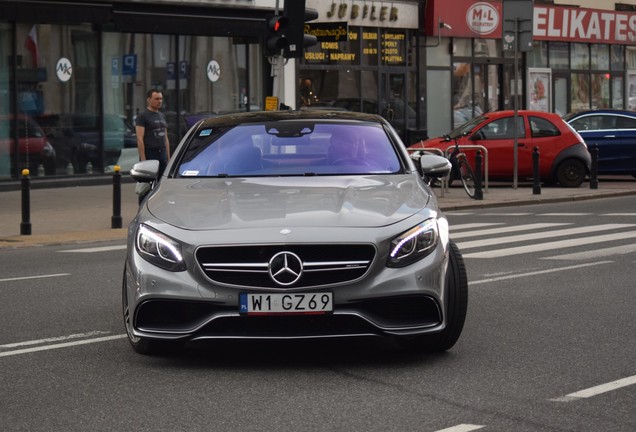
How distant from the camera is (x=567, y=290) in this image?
11.4 metres

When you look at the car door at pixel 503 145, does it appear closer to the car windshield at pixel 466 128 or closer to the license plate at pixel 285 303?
the car windshield at pixel 466 128

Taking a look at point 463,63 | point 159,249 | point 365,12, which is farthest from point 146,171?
point 463,63

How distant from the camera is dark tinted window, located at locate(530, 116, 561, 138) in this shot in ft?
87.3

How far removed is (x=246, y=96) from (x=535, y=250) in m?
17.5

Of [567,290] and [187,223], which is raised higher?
[187,223]

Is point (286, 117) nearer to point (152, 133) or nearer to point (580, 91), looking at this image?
point (152, 133)

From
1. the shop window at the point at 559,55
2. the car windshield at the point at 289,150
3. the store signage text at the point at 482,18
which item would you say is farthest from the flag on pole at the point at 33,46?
the shop window at the point at 559,55

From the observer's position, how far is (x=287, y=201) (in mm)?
8141

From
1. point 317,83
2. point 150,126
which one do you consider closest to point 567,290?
point 150,126

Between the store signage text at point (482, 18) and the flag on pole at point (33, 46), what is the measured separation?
15940 millimetres

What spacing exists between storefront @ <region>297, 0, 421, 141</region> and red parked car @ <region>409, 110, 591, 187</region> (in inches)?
299

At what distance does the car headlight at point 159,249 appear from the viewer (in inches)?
303

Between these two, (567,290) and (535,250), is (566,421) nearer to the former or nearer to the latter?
(567,290)

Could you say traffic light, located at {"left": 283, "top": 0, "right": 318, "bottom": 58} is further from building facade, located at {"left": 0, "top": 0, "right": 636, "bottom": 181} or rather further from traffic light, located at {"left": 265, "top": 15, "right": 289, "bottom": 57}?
building facade, located at {"left": 0, "top": 0, "right": 636, "bottom": 181}
